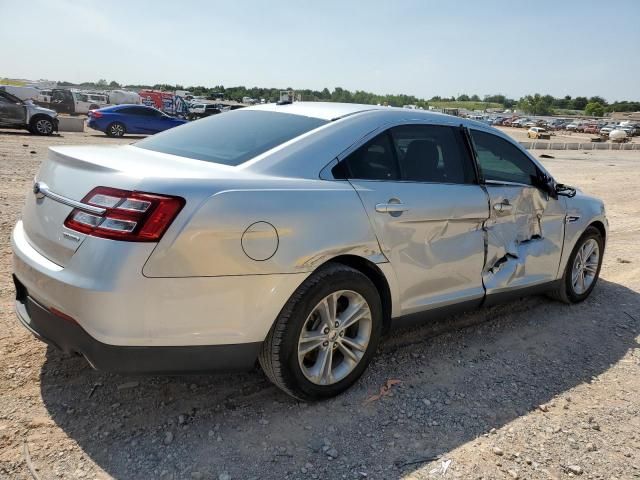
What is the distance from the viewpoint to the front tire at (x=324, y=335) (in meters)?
2.85

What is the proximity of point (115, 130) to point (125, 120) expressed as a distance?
0.57m

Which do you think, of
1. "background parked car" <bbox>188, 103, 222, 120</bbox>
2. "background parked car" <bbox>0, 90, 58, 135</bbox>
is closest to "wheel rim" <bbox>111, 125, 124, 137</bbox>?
"background parked car" <bbox>0, 90, 58, 135</bbox>

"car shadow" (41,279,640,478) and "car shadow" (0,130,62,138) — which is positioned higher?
"car shadow" (41,279,640,478)

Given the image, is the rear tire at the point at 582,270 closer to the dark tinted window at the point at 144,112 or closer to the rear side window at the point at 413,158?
the rear side window at the point at 413,158

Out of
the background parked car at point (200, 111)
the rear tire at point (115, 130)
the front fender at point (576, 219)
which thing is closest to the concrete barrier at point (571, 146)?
the background parked car at point (200, 111)

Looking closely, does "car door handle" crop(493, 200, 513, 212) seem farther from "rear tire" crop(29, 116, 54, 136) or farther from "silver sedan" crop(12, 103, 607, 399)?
"rear tire" crop(29, 116, 54, 136)

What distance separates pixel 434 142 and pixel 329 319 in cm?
151

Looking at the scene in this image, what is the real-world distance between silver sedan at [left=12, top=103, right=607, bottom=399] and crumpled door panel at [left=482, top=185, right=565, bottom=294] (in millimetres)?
20

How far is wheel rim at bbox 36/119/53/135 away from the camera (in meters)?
19.3

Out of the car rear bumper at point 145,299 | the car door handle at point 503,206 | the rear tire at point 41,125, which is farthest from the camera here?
the rear tire at point 41,125

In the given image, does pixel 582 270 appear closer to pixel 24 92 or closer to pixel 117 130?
pixel 117 130

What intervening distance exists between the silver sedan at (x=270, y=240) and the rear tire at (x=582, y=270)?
1016mm

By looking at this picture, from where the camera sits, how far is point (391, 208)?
3.22 meters

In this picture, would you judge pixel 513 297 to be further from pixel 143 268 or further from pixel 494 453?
pixel 143 268
